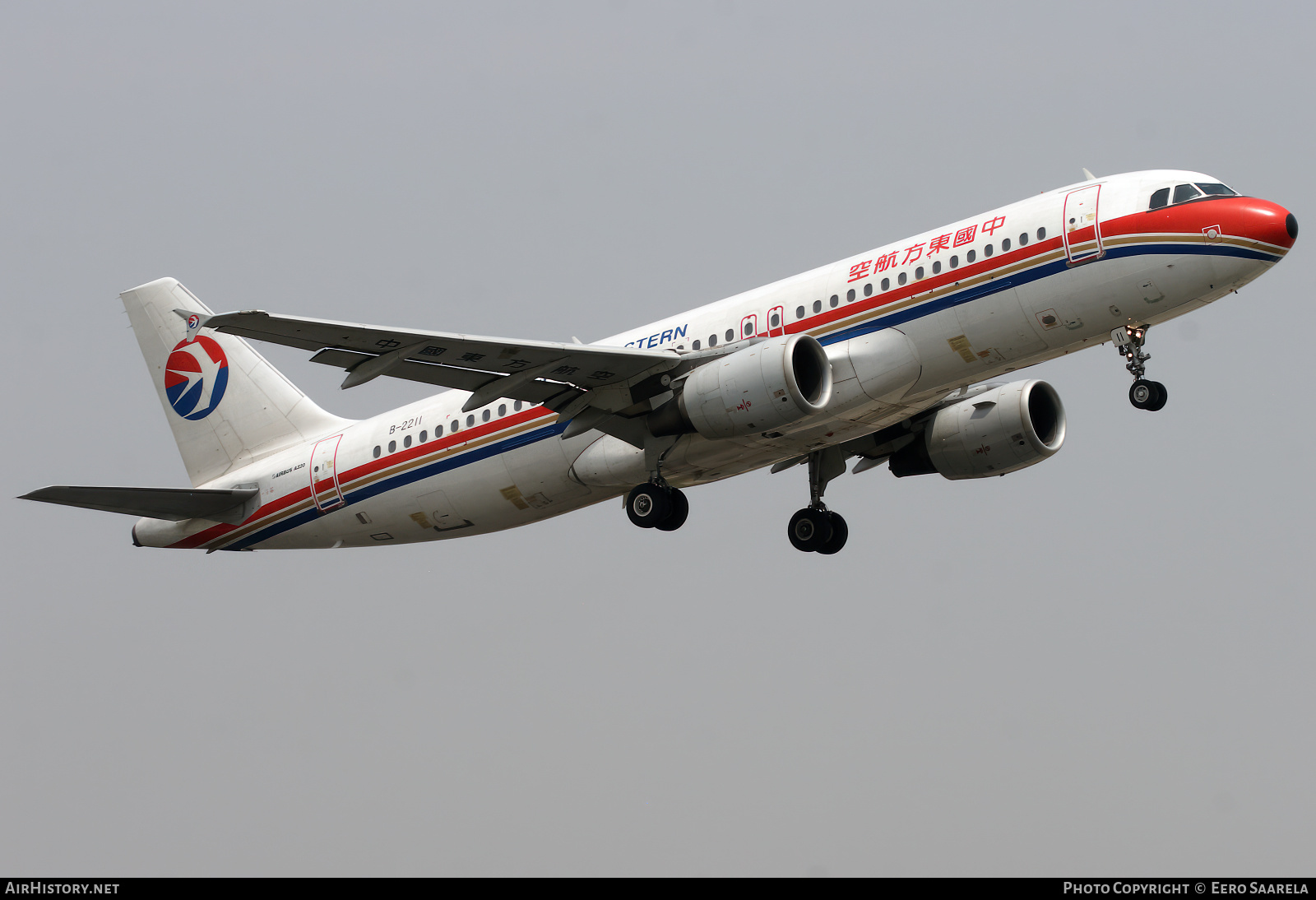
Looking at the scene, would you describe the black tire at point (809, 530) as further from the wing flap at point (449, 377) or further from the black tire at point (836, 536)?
the wing flap at point (449, 377)

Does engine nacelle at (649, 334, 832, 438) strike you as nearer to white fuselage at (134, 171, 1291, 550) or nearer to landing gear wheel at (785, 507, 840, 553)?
white fuselage at (134, 171, 1291, 550)

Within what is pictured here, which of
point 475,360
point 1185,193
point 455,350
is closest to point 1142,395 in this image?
point 1185,193

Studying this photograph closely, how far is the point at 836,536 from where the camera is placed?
3506 centimetres

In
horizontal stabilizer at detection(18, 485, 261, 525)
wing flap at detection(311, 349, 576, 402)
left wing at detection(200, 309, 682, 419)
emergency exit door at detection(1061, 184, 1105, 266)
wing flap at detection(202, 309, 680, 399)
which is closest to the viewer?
wing flap at detection(202, 309, 680, 399)

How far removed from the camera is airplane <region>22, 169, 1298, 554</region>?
27.3 metres

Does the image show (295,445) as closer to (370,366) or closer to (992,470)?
(370,366)

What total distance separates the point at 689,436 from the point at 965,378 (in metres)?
5.49

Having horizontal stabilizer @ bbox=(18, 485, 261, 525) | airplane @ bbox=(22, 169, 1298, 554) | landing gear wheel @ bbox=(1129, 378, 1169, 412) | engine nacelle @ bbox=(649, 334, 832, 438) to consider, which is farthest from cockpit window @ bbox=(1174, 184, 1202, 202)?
horizontal stabilizer @ bbox=(18, 485, 261, 525)

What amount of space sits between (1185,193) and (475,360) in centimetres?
1320

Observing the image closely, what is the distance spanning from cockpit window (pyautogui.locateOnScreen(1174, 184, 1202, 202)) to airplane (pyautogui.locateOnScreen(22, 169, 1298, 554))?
3cm

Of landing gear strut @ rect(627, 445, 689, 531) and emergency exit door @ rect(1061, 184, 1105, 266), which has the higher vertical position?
emergency exit door @ rect(1061, 184, 1105, 266)

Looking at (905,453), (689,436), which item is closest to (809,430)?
(689,436)

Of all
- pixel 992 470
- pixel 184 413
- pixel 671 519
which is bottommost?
pixel 671 519

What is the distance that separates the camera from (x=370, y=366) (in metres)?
27.0
